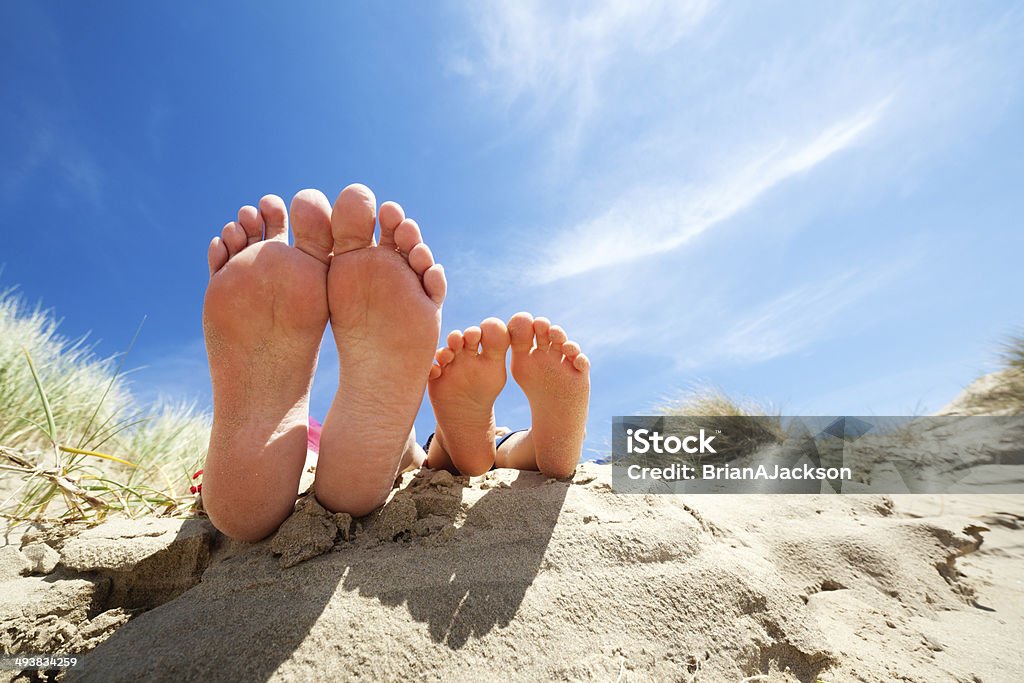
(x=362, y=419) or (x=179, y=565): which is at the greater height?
(x=362, y=419)

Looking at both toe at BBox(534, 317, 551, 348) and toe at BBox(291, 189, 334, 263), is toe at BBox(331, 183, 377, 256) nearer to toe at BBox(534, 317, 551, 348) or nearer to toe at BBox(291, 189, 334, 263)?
toe at BBox(291, 189, 334, 263)

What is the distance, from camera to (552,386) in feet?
4.88

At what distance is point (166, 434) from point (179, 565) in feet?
9.34

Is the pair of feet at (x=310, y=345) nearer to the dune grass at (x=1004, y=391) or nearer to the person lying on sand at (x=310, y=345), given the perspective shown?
the person lying on sand at (x=310, y=345)

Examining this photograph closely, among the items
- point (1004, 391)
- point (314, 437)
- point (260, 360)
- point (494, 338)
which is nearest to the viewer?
point (260, 360)

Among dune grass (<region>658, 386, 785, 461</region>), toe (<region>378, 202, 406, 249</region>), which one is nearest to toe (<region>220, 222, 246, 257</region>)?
toe (<region>378, 202, 406, 249</region>)

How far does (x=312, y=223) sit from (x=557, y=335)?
0.73m

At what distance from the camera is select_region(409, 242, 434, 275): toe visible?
50.3 inches

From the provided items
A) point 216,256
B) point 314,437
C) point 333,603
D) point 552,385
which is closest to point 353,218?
point 216,256

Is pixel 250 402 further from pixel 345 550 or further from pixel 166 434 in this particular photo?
pixel 166 434

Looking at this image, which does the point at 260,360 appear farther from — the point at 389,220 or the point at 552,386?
the point at 552,386

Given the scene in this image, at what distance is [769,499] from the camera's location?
1.90m

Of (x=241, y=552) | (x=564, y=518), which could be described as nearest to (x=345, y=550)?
(x=241, y=552)

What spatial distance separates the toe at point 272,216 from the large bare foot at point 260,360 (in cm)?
6
